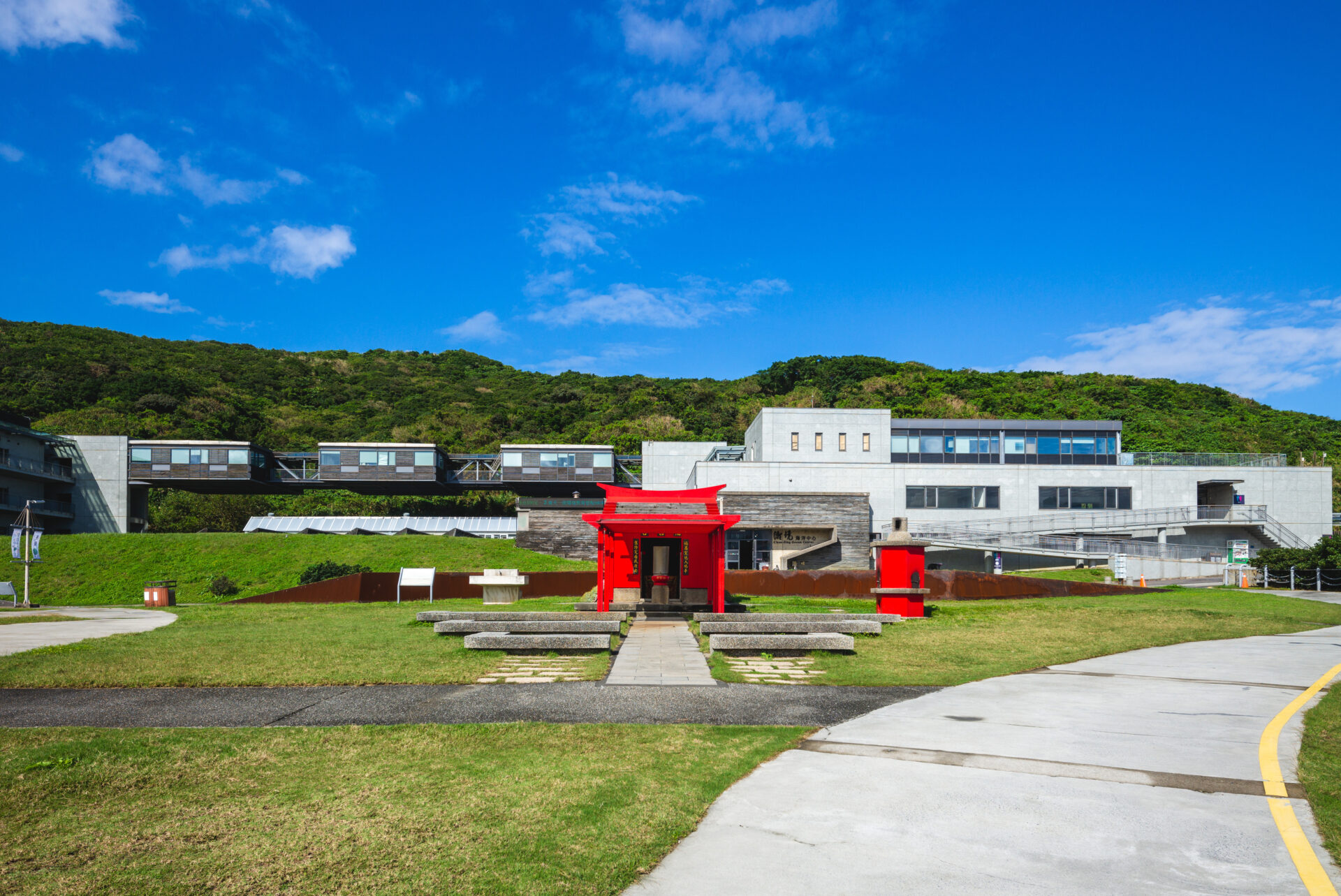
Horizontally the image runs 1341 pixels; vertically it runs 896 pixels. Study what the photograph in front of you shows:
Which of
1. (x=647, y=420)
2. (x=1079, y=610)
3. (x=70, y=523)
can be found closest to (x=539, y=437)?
(x=647, y=420)

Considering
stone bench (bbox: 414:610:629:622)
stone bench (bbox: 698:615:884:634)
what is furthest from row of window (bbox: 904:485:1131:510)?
stone bench (bbox: 698:615:884:634)

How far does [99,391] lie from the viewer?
78688 millimetres

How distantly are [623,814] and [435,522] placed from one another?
179 feet

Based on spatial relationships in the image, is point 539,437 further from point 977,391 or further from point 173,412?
point 977,391

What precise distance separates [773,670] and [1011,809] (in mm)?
6432

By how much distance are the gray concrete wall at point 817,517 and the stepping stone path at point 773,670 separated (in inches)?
1172

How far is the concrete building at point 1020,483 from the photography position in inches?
1772

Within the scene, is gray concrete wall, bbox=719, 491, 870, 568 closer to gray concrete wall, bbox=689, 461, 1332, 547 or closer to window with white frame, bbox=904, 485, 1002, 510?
gray concrete wall, bbox=689, 461, 1332, 547

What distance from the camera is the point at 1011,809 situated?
493 cm

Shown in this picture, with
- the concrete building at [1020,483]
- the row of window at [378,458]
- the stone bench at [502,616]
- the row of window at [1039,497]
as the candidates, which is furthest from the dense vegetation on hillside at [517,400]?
the stone bench at [502,616]

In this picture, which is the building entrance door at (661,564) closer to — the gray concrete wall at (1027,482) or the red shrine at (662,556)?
the red shrine at (662,556)

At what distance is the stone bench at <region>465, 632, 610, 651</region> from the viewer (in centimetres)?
1243

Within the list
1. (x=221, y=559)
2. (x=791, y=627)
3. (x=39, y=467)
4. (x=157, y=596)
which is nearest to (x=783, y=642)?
(x=791, y=627)

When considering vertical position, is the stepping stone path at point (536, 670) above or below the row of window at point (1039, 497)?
below
